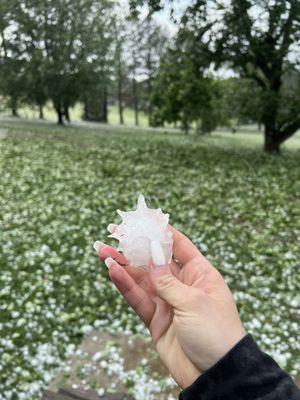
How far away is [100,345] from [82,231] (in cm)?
398

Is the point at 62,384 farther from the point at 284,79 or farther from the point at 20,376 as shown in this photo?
the point at 284,79

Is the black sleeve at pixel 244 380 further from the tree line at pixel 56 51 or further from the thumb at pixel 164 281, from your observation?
the tree line at pixel 56 51

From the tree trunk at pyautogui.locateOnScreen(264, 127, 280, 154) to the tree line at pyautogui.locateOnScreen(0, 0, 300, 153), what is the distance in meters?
0.05

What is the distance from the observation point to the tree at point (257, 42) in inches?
691

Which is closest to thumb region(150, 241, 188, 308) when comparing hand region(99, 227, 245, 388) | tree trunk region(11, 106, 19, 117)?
hand region(99, 227, 245, 388)

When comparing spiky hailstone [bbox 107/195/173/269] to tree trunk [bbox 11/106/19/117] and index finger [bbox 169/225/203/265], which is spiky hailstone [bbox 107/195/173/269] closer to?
index finger [bbox 169/225/203/265]

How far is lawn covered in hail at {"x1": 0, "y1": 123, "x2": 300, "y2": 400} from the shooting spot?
22.7 feet

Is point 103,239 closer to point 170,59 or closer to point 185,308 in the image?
point 185,308

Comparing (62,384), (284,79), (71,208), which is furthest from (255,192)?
(284,79)

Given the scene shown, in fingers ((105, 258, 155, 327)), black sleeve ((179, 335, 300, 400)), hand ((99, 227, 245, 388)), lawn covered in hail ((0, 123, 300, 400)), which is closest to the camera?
black sleeve ((179, 335, 300, 400))

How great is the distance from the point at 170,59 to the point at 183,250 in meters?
20.1

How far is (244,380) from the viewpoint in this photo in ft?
7.06

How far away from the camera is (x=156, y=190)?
13.7 meters

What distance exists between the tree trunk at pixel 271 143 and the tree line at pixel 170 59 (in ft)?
0.16
